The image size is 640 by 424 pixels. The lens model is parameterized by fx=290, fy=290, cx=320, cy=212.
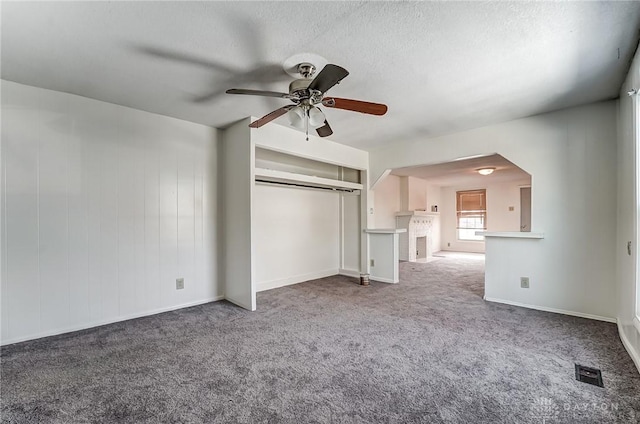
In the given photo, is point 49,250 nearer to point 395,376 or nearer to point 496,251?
point 395,376

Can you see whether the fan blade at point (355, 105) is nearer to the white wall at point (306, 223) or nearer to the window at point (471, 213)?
the white wall at point (306, 223)

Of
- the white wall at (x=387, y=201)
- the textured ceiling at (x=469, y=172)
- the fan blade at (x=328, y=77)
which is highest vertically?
the textured ceiling at (x=469, y=172)

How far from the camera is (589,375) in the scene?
78.9 inches

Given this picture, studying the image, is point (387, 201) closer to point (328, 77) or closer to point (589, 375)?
point (589, 375)

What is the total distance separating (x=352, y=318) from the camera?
3.18 meters

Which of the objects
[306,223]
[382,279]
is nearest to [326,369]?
[382,279]

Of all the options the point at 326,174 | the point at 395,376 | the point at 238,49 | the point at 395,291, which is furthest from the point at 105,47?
the point at 395,291

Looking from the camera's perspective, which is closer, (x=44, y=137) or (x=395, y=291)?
(x=44, y=137)

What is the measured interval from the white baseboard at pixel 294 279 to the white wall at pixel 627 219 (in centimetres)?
384

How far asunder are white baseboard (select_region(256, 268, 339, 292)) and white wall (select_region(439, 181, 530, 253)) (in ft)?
18.9

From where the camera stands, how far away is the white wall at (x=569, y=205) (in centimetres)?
309

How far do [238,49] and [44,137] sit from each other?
218 cm

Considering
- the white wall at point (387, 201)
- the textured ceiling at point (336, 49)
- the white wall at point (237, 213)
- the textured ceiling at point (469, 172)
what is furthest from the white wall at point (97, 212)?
the white wall at point (387, 201)

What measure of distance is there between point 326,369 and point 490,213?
28.4ft
